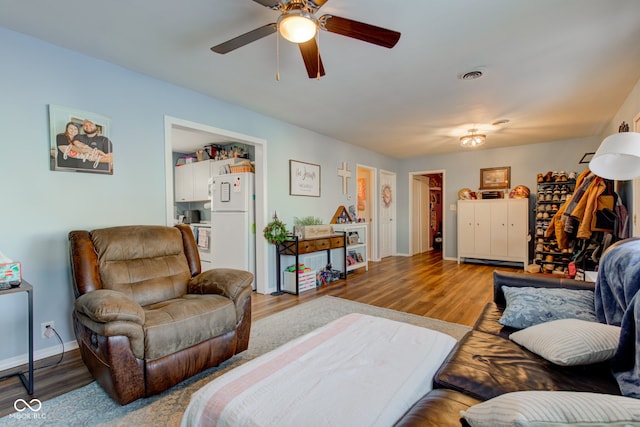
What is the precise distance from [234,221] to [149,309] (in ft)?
7.60

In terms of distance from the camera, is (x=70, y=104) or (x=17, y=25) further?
(x=70, y=104)

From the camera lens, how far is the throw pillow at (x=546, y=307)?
5.59 feet

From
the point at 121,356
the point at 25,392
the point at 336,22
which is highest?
the point at 336,22

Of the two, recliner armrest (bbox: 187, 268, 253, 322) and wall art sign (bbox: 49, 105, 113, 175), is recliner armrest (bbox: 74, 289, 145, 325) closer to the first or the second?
recliner armrest (bbox: 187, 268, 253, 322)

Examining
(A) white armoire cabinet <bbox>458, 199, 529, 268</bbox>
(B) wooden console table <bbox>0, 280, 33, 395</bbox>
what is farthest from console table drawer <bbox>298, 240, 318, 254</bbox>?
(A) white armoire cabinet <bbox>458, 199, 529, 268</bbox>

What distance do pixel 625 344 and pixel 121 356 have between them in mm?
2303

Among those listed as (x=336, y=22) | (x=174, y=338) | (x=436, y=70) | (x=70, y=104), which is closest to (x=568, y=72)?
(x=436, y=70)

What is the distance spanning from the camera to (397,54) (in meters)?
2.53

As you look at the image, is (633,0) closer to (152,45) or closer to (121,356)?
(152,45)

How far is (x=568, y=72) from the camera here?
2840 mm

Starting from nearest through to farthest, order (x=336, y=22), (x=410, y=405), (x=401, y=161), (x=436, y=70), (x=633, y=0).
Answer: (x=410, y=405) → (x=336, y=22) → (x=633, y=0) → (x=436, y=70) → (x=401, y=161)

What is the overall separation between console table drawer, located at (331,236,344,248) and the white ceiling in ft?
6.04

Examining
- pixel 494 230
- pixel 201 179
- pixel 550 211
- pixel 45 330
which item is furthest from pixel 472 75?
pixel 201 179

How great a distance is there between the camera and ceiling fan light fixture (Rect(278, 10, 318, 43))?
166 cm
